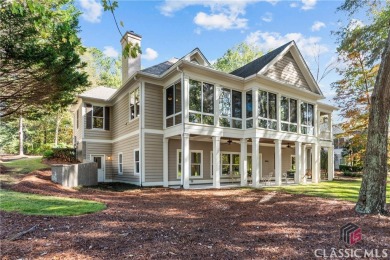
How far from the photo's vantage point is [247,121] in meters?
14.7

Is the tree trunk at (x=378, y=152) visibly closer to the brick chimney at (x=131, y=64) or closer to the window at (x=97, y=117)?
the brick chimney at (x=131, y=64)

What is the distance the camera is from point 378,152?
6.60m

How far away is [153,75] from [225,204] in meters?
8.12

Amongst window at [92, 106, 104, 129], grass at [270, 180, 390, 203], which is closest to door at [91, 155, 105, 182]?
window at [92, 106, 104, 129]

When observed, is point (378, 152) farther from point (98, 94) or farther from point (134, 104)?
point (98, 94)

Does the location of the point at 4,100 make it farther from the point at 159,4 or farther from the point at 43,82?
the point at 159,4

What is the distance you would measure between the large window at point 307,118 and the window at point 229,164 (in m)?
4.90

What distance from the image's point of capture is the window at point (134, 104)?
47.7 feet

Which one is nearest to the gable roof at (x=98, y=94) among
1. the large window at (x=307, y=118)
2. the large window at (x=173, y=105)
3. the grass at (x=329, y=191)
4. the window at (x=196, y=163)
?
the large window at (x=173, y=105)

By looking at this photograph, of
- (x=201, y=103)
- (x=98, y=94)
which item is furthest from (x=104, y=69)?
(x=201, y=103)

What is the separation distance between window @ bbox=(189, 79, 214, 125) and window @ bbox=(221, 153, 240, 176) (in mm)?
4760

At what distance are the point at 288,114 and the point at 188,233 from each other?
13.2 m

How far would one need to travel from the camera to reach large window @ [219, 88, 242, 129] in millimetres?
14078

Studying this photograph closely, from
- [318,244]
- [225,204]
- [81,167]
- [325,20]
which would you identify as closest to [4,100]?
[81,167]
